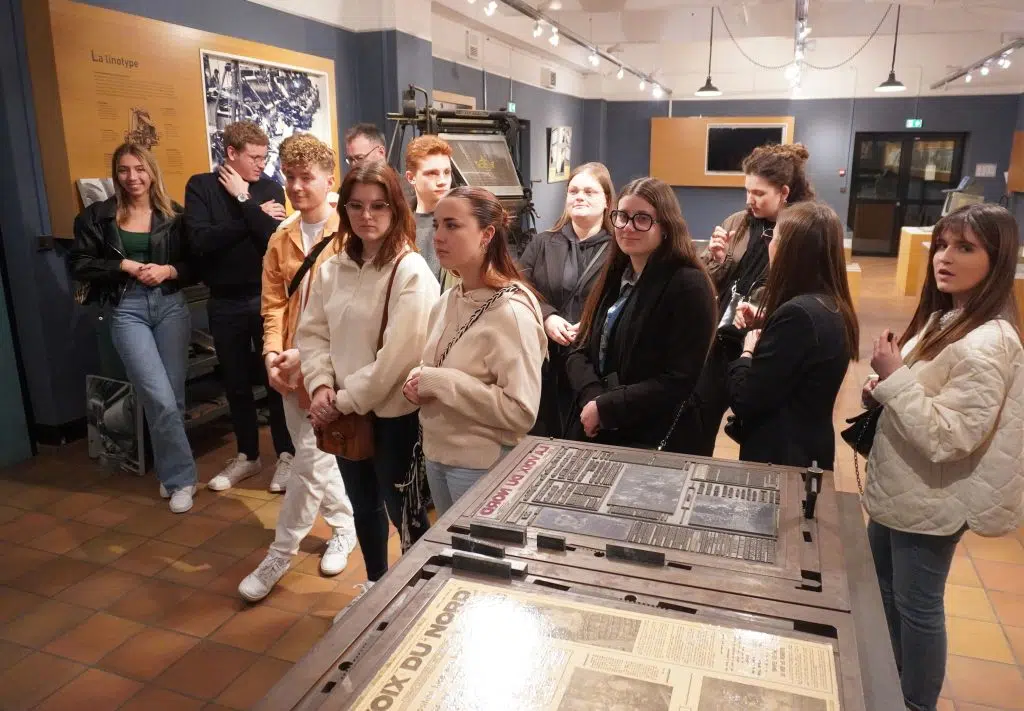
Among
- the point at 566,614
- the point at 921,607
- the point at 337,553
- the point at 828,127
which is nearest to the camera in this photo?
the point at 566,614

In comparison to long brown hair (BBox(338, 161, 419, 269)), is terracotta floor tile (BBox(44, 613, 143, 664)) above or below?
below

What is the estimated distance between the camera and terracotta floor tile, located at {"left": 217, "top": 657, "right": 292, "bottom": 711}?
7.29 feet

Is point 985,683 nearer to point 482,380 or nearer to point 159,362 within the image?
point 482,380

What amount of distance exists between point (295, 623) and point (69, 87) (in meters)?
2.91

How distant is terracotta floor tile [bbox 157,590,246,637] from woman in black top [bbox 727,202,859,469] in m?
1.90

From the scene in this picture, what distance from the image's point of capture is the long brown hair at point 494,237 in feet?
6.19

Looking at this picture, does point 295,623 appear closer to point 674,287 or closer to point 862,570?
point 674,287

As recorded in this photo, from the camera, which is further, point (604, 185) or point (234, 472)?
point (234, 472)

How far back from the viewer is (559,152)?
12.0m

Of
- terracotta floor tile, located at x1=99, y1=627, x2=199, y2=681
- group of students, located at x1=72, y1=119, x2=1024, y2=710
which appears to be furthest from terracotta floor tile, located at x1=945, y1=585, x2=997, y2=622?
terracotta floor tile, located at x1=99, y1=627, x2=199, y2=681

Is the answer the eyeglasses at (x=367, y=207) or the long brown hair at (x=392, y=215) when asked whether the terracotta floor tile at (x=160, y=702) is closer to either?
the long brown hair at (x=392, y=215)

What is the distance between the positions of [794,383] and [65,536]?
3.02 meters

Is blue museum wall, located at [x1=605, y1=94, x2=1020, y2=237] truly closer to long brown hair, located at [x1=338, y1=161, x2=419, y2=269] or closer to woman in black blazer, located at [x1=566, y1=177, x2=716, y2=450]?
woman in black blazer, located at [x1=566, y1=177, x2=716, y2=450]

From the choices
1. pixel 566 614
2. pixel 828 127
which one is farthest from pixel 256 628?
pixel 828 127
